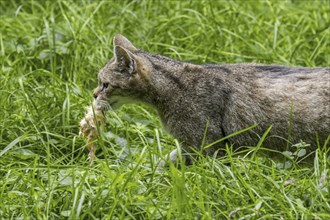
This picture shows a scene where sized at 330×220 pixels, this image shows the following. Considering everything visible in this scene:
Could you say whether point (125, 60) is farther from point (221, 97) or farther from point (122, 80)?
point (221, 97)

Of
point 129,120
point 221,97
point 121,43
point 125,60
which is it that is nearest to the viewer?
point 221,97

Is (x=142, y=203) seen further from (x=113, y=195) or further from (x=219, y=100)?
(x=219, y=100)

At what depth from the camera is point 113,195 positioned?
471 cm

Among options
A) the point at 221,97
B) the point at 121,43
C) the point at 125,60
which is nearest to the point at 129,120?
the point at 121,43

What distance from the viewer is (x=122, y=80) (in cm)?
569

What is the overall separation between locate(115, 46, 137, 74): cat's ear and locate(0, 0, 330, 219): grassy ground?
46 centimetres

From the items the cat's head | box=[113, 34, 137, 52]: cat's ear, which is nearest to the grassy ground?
the cat's head

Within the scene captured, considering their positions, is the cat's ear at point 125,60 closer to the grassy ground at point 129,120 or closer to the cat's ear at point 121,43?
the cat's ear at point 121,43

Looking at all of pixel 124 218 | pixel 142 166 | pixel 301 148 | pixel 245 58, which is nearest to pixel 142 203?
pixel 124 218

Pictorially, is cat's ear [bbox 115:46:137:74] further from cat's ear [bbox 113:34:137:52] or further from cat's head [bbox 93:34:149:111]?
cat's ear [bbox 113:34:137:52]

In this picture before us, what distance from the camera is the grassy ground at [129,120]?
4.73 meters

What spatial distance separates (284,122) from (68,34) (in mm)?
2472

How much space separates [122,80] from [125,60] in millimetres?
121

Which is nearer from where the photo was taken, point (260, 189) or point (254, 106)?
point (260, 189)
